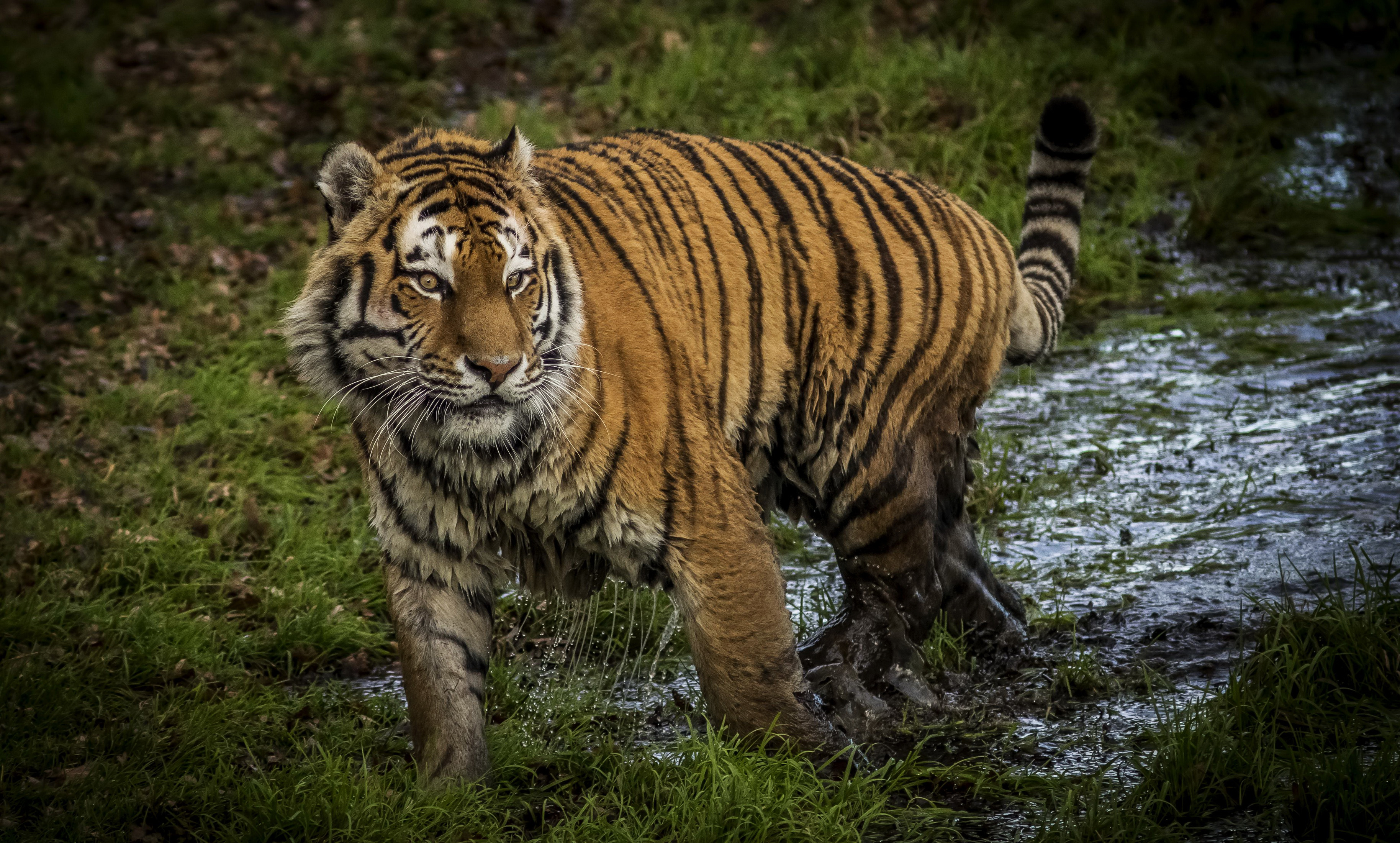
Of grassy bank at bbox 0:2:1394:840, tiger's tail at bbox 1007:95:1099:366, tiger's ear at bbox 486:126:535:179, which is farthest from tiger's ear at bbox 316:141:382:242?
tiger's tail at bbox 1007:95:1099:366

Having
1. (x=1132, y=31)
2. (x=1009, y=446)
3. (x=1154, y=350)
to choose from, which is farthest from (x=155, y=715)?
(x=1132, y=31)

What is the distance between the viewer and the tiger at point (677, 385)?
3.13 metres

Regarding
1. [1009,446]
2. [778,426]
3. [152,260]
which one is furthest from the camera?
[152,260]

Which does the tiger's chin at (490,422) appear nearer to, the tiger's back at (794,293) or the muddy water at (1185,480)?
the tiger's back at (794,293)

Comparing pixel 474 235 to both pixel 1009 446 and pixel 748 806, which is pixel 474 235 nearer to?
pixel 748 806

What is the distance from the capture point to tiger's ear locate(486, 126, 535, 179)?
330 centimetres

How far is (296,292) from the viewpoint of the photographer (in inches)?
259

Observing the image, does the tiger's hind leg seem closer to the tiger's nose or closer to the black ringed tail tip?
the black ringed tail tip

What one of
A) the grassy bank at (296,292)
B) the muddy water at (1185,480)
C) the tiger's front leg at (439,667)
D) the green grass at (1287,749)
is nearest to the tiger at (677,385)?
the tiger's front leg at (439,667)

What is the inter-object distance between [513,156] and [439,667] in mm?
1251

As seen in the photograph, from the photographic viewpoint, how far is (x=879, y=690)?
4102 mm

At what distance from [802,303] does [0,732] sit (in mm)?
2503

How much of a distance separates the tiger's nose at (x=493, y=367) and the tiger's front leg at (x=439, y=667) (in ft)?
1.97

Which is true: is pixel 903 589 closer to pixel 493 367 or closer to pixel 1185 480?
pixel 493 367
